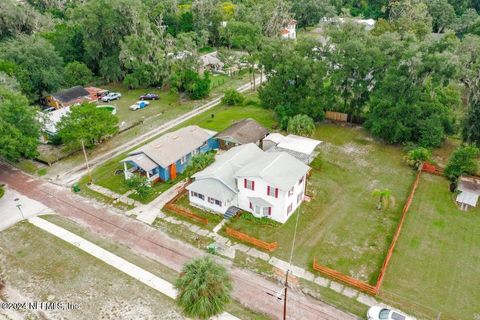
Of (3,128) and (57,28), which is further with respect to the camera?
(57,28)

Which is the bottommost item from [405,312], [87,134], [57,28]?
[405,312]

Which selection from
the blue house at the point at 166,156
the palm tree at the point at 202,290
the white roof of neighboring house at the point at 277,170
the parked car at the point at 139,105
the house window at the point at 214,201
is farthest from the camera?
the parked car at the point at 139,105

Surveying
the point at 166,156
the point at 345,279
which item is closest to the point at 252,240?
the point at 345,279

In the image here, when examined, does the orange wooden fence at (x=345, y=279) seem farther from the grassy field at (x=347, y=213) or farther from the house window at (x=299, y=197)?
the house window at (x=299, y=197)

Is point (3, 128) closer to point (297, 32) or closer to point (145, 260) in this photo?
point (145, 260)

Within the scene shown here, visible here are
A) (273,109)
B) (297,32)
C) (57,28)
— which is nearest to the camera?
(273,109)

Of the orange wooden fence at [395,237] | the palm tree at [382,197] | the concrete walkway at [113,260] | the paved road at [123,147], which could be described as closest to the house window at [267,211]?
the palm tree at [382,197]

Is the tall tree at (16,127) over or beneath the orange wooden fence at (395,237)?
over

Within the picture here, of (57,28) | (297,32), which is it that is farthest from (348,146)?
(297,32)
